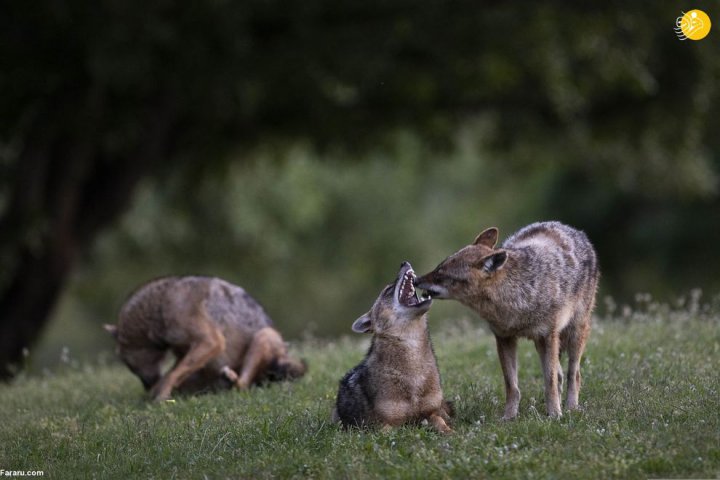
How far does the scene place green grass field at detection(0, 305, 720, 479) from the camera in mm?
7781

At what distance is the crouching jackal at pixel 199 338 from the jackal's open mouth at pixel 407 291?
140 inches

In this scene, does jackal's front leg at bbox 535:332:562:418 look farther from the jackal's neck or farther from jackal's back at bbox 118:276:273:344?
jackal's back at bbox 118:276:273:344

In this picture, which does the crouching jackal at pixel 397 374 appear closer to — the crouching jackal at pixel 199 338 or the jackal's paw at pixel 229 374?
the jackal's paw at pixel 229 374

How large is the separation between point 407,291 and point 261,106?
12.7 metres

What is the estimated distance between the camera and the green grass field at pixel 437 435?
7.78 meters

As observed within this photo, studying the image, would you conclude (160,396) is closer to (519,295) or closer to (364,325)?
(364,325)

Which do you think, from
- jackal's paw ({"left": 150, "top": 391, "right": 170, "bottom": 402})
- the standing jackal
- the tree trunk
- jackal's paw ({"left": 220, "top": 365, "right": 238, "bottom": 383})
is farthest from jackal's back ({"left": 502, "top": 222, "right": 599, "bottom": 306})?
the tree trunk

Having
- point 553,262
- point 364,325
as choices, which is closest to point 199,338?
point 364,325

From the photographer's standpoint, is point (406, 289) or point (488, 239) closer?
point (406, 289)

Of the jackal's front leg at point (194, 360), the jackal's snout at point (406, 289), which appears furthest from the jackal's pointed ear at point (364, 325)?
the jackal's front leg at point (194, 360)

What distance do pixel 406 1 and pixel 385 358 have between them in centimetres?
1081

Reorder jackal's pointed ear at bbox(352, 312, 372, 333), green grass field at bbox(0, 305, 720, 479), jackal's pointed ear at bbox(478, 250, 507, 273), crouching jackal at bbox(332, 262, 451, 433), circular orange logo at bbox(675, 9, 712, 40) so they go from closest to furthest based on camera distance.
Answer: green grass field at bbox(0, 305, 720, 479), crouching jackal at bbox(332, 262, 451, 433), jackal's pointed ear at bbox(478, 250, 507, 273), jackal's pointed ear at bbox(352, 312, 372, 333), circular orange logo at bbox(675, 9, 712, 40)

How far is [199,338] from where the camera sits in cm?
1260

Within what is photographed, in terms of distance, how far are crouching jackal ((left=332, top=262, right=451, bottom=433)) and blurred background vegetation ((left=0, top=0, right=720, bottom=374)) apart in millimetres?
7018
